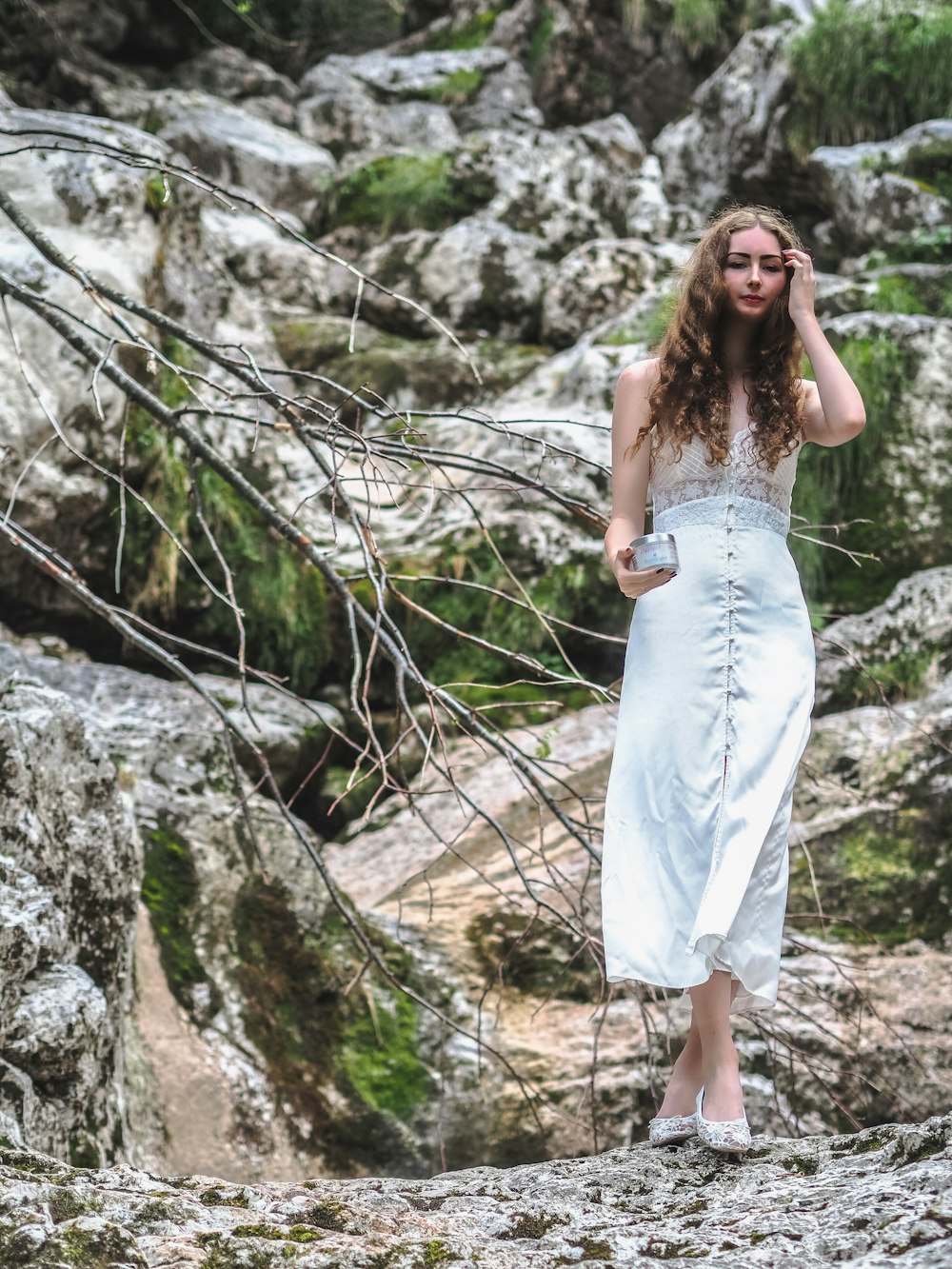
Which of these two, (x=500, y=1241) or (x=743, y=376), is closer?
(x=500, y=1241)

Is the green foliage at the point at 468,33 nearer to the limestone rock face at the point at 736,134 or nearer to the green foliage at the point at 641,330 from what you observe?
the limestone rock face at the point at 736,134

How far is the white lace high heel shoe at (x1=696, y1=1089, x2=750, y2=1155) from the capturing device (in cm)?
232

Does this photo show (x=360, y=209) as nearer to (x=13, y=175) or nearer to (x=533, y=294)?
(x=533, y=294)

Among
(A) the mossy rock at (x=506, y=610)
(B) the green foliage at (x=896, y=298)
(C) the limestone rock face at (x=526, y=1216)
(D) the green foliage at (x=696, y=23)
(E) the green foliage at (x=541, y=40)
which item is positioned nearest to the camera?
(C) the limestone rock face at (x=526, y=1216)

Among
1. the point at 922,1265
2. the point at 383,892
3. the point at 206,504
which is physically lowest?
the point at 383,892

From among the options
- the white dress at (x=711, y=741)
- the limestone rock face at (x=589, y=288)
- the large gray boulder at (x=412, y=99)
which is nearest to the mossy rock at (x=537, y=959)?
the white dress at (x=711, y=741)

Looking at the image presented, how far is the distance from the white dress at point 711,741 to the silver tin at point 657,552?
0.28m

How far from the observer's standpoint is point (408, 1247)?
1717mm

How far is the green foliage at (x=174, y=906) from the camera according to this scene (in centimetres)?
397

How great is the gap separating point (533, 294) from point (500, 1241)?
31.9 ft

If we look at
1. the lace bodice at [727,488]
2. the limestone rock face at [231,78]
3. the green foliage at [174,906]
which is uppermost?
the limestone rock face at [231,78]

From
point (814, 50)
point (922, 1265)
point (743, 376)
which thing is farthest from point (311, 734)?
point (814, 50)

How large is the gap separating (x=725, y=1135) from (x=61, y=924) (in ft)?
5.39

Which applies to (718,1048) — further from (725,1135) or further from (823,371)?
(823,371)
